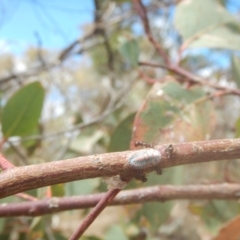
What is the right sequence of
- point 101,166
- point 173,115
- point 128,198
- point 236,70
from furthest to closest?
point 236,70
point 173,115
point 128,198
point 101,166

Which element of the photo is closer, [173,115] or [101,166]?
[101,166]

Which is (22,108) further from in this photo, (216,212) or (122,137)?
(216,212)

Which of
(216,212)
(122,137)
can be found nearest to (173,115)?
(122,137)

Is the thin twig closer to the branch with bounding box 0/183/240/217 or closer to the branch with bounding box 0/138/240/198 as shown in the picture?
the branch with bounding box 0/138/240/198

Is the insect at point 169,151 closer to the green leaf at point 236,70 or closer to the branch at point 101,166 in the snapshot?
the branch at point 101,166

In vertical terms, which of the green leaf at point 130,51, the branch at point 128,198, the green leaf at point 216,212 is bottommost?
the green leaf at point 216,212

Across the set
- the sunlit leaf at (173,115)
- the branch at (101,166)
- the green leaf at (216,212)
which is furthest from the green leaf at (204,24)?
the branch at (101,166)
